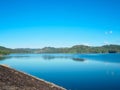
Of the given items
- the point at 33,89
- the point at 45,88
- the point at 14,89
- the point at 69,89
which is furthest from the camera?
the point at 69,89

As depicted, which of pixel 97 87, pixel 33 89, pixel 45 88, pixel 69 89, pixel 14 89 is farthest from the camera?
pixel 97 87

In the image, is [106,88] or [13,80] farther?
[106,88]

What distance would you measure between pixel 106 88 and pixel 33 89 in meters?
18.7

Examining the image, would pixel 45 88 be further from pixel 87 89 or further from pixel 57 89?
pixel 87 89

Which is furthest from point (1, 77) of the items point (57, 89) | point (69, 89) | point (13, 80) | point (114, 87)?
point (114, 87)

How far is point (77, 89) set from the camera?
32500 mm

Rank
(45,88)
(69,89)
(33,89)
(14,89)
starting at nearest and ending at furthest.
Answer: (14,89), (33,89), (45,88), (69,89)

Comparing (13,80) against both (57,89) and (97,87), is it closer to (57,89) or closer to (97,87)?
(57,89)

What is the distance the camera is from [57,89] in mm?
20422

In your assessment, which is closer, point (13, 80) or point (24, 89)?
point (24, 89)

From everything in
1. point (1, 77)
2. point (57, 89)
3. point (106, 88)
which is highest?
point (1, 77)

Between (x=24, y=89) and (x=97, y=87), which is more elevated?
(x=24, y=89)

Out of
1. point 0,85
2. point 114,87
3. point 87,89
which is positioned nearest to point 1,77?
point 0,85

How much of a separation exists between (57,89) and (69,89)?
1146cm
